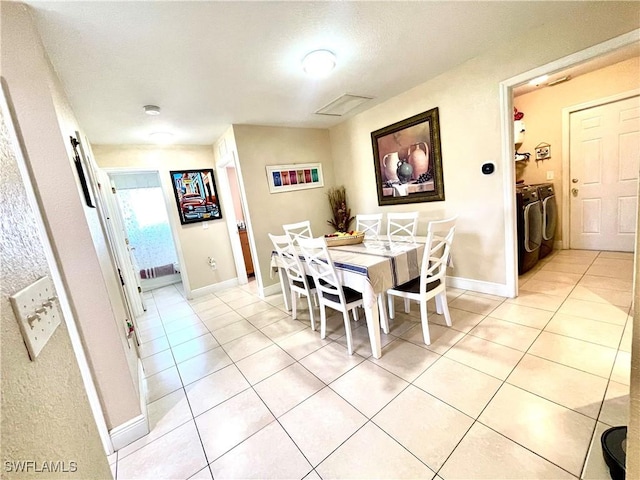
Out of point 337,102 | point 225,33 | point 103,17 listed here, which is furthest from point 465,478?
point 337,102

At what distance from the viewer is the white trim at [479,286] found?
274 centimetres

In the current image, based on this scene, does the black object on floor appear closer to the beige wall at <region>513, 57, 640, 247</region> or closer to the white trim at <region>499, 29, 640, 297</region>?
the white trim at <region>499, 29, 640, 297</region>

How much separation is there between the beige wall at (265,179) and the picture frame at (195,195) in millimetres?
915

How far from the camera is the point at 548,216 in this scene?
3590 millimetres

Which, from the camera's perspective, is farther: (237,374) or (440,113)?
(440,113)

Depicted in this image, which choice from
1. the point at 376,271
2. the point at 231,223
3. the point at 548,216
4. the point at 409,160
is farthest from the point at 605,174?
the point at 231,223

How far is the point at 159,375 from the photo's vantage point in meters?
2.21

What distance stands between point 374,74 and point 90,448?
307 centimetres

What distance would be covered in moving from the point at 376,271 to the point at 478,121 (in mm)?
1930

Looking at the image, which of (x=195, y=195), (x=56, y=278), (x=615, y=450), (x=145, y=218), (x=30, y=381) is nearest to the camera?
(x=30, y=381)

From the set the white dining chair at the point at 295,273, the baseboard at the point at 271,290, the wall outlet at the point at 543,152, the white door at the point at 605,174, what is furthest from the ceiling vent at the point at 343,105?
the white door at the point at 605,174

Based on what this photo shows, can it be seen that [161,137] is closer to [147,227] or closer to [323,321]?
[147,227]

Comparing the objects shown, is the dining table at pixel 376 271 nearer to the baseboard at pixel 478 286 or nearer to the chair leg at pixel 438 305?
the chair leg at pixel 438 305

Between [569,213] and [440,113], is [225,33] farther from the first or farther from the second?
[569,213]
